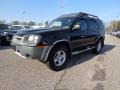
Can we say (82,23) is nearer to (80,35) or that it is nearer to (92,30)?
(80,35)

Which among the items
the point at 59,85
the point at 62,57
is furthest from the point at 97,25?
the point at 59,85

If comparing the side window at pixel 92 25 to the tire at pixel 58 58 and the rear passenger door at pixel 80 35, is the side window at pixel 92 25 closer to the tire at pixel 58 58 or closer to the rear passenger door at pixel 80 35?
the rear passenger door at pixel 80 35

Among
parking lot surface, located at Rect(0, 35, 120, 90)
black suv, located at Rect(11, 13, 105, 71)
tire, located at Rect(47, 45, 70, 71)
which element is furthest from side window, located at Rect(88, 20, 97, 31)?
tire, located at Rect(47, 45, 70, 71)

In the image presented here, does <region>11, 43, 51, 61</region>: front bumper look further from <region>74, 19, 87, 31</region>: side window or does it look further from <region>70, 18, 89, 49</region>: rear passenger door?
<region>74, 19, 87, 31</region>: side window

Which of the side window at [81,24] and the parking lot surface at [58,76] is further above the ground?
the side window at [81,24]

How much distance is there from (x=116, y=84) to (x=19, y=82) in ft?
8.54

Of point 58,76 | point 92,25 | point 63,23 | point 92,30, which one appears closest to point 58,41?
point 58,76

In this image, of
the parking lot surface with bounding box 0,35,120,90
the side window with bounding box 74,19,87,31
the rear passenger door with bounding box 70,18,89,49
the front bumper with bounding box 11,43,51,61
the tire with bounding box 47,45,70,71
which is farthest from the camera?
the side window with bounding box 74,19,87,31

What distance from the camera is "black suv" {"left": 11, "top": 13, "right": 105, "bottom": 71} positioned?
566cm

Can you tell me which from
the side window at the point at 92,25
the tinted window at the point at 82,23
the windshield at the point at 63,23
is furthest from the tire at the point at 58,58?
the side window at the point at 92,25

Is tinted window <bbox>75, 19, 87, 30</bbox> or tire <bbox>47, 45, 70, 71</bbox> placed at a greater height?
tinted window <bbox>75, 19, 87, 30</bbox>

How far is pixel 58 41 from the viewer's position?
6.07 m

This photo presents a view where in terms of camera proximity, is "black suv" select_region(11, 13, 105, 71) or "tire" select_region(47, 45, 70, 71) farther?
"tire" select_region(47, 45, 70, 71)

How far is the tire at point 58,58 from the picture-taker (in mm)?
5988
